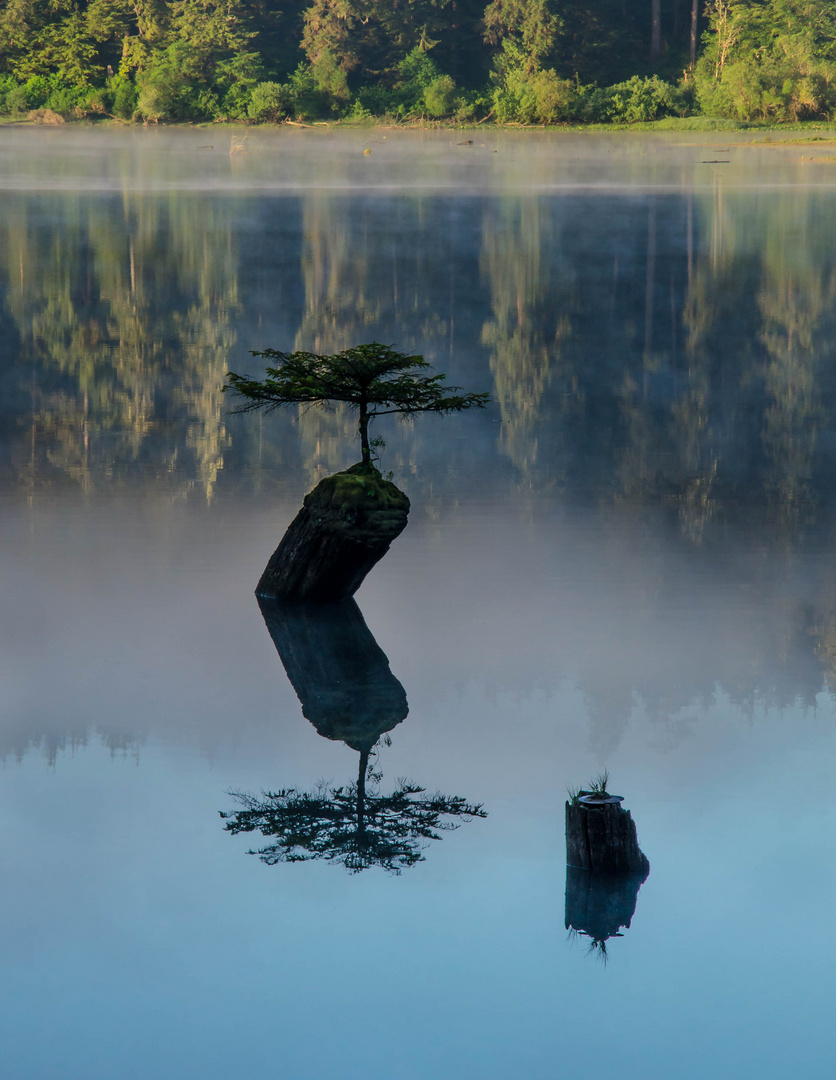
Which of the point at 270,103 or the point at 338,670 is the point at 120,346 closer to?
the point at 338,670

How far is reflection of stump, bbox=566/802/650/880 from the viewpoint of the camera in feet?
17.3

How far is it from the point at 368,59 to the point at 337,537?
77838mm

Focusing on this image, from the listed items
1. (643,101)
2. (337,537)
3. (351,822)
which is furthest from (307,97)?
(351,822)

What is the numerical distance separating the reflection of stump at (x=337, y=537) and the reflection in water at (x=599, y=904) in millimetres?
3275

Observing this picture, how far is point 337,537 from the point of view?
8250mm

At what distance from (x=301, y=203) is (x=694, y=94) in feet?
152

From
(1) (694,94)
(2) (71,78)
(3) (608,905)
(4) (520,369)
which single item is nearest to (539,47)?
(1) (694,94)

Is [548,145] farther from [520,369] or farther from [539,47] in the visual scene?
[520,369]

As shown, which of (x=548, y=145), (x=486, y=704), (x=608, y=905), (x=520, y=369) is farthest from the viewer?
(x=548, y=145)

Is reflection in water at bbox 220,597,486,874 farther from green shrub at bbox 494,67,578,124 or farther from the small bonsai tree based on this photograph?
green shrub at bbox 494,67,578,124

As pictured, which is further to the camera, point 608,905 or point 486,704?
point 486,704

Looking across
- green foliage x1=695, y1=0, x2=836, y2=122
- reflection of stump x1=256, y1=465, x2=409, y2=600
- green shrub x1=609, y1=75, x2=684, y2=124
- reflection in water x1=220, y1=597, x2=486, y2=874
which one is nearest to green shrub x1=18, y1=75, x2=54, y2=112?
green shrub x1=609, y1=75, x2=684, y2=124

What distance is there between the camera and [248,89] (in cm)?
8069

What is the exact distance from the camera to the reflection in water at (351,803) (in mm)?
5668
